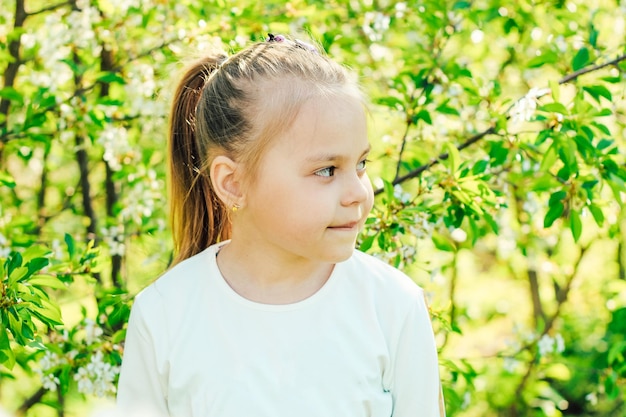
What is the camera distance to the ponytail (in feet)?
6.50

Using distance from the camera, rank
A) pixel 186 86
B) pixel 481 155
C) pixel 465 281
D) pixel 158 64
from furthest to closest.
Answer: pixel 465 281 < pixel 158 64 < pixel 481 155 < pixel 186 86

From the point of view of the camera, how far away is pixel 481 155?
2.60 metres

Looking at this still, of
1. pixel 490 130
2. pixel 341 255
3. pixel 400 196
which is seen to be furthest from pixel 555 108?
pixel 341 255

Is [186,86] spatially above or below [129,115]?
above

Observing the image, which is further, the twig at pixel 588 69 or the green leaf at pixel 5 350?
the twig at pixel 588 69

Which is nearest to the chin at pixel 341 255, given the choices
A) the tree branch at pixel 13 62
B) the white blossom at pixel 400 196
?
the white blossom at pixel 400 196

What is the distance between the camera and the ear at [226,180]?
1.76 meters

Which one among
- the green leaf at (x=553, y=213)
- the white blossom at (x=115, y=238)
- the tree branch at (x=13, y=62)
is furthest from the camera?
the tree branch at (x=13, y=62)

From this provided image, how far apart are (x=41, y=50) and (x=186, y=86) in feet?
3.74

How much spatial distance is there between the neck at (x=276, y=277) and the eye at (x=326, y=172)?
0.77ft

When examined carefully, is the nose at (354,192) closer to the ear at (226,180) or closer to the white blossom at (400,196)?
the ear at (226,180)

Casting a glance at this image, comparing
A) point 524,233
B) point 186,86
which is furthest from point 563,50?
point 186,86

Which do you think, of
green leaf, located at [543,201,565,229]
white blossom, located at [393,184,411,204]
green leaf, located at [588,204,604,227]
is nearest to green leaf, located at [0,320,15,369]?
white blossom, located at [393,184,411,204]

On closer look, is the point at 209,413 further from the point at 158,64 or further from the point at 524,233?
the point at 524,233
